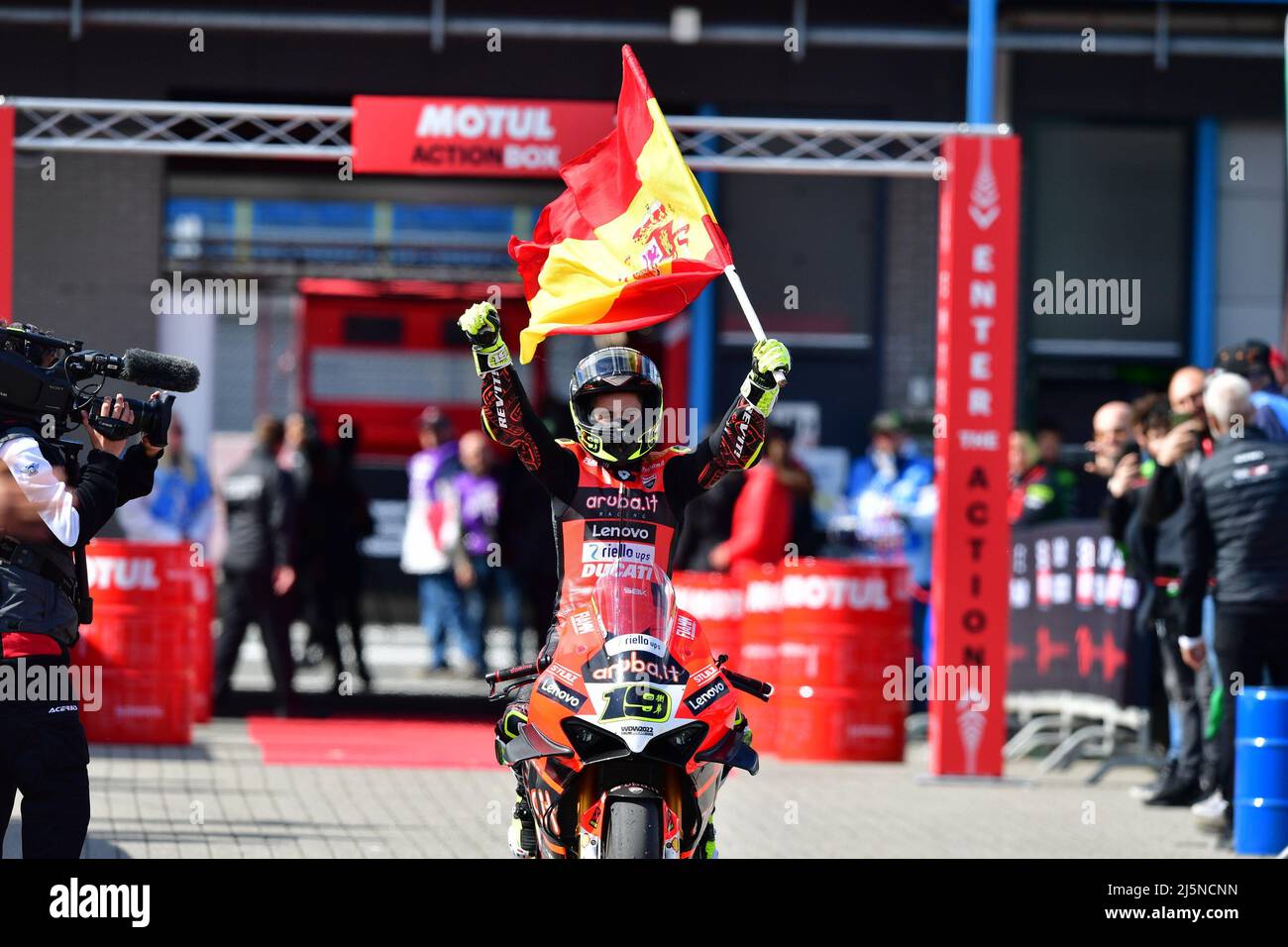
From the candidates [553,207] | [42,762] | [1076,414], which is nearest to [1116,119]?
[1076,414]

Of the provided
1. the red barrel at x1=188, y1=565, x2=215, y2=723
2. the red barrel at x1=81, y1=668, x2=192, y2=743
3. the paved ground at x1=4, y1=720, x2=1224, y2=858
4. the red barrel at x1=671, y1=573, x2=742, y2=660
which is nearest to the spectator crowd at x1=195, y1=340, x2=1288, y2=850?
the red barrel at x1=188, y1=565, x2=215, y2=723

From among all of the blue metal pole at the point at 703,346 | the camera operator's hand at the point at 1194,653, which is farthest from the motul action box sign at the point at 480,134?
the blue metal pole at the point at 703,346

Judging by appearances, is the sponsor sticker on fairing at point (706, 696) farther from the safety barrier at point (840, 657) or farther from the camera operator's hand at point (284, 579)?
the camera operator's hand at point (284, 579)

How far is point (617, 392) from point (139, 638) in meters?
6.65

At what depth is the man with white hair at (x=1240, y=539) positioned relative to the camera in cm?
964

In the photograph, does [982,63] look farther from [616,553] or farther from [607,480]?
[616,553]

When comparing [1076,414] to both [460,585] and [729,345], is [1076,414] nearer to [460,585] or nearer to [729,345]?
[729,345]

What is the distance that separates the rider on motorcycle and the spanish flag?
2.61 feet

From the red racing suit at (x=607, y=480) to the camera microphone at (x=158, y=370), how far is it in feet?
3.15

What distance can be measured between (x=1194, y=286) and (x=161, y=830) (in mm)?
13119

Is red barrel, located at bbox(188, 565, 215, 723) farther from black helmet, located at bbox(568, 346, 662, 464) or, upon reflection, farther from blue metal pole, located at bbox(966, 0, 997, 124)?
black helmet, located at bbox(568, 346, 662, 464)

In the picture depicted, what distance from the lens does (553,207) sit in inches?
339

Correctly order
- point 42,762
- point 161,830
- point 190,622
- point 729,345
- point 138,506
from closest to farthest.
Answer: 1. point 42,762
2. point 161,830
3. point 190,622
4. point 138,506
5. point 729,345
